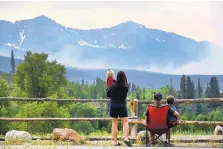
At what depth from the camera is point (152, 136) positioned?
8703 mm

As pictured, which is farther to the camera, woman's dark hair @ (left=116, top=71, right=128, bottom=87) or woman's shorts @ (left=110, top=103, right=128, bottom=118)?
woman's shorts @ (left=110, top=103, right=128, bottom=118)

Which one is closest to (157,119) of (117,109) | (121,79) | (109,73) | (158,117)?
(158,117)

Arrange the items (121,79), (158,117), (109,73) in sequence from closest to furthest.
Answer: (121,79)
(109,73)
(158,117)

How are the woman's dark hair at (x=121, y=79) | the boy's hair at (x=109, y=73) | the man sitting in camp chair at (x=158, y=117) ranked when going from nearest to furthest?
1. the woman's dark hair at (x=121, y=79)
2. the boy's hair at (x=109, y=73)
3. the man sitting in camp chair at (x=158, y=117)

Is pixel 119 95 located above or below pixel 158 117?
above

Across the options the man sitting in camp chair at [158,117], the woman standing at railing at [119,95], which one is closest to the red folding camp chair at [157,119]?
the man sitting in camp chair at [158,117]

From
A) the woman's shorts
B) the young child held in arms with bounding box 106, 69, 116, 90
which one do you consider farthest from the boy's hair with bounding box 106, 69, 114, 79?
the woman's shorts

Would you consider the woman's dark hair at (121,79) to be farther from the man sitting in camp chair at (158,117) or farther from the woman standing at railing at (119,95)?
the man sitting in camp chair at (158,117)

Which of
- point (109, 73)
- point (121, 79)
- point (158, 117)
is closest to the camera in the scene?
point (121, 79)

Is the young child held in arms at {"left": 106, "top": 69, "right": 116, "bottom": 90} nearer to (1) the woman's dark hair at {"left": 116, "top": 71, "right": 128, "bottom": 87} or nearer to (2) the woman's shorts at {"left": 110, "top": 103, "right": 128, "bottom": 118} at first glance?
(1) the woman's dark hair at {"left": 116, "top": 71, "right": 128, "bottom": 87}

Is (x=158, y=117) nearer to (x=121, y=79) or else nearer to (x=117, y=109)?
(x=117, y=109)

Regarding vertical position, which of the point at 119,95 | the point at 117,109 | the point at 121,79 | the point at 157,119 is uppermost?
the point at 121,79

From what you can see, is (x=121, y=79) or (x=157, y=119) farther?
(x=157, y=119)

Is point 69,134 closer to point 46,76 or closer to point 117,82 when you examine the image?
point 117,82
